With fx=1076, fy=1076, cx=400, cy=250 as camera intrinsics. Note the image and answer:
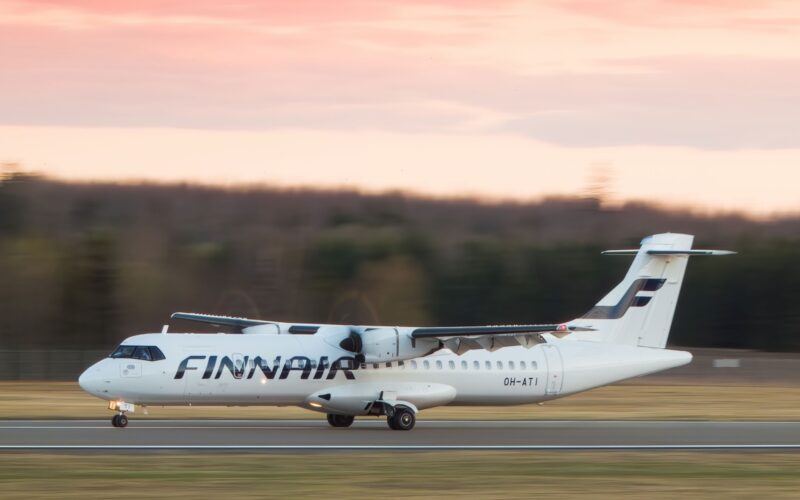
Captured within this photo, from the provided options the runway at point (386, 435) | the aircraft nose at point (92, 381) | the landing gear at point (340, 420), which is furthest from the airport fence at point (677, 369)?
the aircraft nose at point (92, 381)

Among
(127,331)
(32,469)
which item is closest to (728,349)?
(127,331)

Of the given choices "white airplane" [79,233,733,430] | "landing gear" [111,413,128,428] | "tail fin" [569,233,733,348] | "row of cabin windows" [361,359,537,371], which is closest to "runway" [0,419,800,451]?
"landing gear" [111,413,128,428]

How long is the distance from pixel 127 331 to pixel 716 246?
42.2m

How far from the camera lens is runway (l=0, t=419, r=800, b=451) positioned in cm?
2009

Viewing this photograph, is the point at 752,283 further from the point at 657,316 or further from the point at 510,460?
the point at 510,460

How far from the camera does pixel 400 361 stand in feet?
80.8

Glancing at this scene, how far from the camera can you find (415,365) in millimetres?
24812

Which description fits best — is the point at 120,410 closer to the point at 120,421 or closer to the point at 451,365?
the point at 120,421

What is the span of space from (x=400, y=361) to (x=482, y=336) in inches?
77.3

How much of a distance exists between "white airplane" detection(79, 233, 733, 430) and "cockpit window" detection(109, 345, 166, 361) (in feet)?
0.07

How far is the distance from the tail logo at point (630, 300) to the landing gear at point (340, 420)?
21.2 ft

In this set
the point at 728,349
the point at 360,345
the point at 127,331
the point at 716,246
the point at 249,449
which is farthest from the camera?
the point at 716,246

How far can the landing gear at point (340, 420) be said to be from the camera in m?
25.1

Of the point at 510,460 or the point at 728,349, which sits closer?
the point at 510,460
